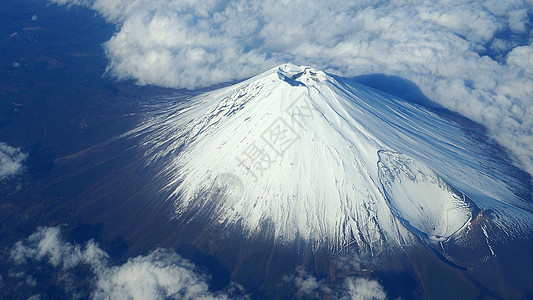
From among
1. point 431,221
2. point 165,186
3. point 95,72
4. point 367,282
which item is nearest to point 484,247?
point 431,221

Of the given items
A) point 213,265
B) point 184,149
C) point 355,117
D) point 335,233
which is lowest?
point 213,265

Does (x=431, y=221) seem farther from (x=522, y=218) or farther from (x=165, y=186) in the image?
(x=165, y=186)

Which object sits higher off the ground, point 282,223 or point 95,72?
point 95,72

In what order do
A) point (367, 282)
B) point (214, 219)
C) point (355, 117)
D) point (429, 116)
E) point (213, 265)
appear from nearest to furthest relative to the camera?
point (367, 282), point (213, 265), point (214, 219), point (355, 117), point (429, 116)

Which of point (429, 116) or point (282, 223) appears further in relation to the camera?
point (429, 116)

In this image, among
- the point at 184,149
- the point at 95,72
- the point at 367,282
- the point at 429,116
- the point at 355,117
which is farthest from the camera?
the point at 95,72

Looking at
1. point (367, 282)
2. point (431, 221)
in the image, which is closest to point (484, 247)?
point (431, 221)
